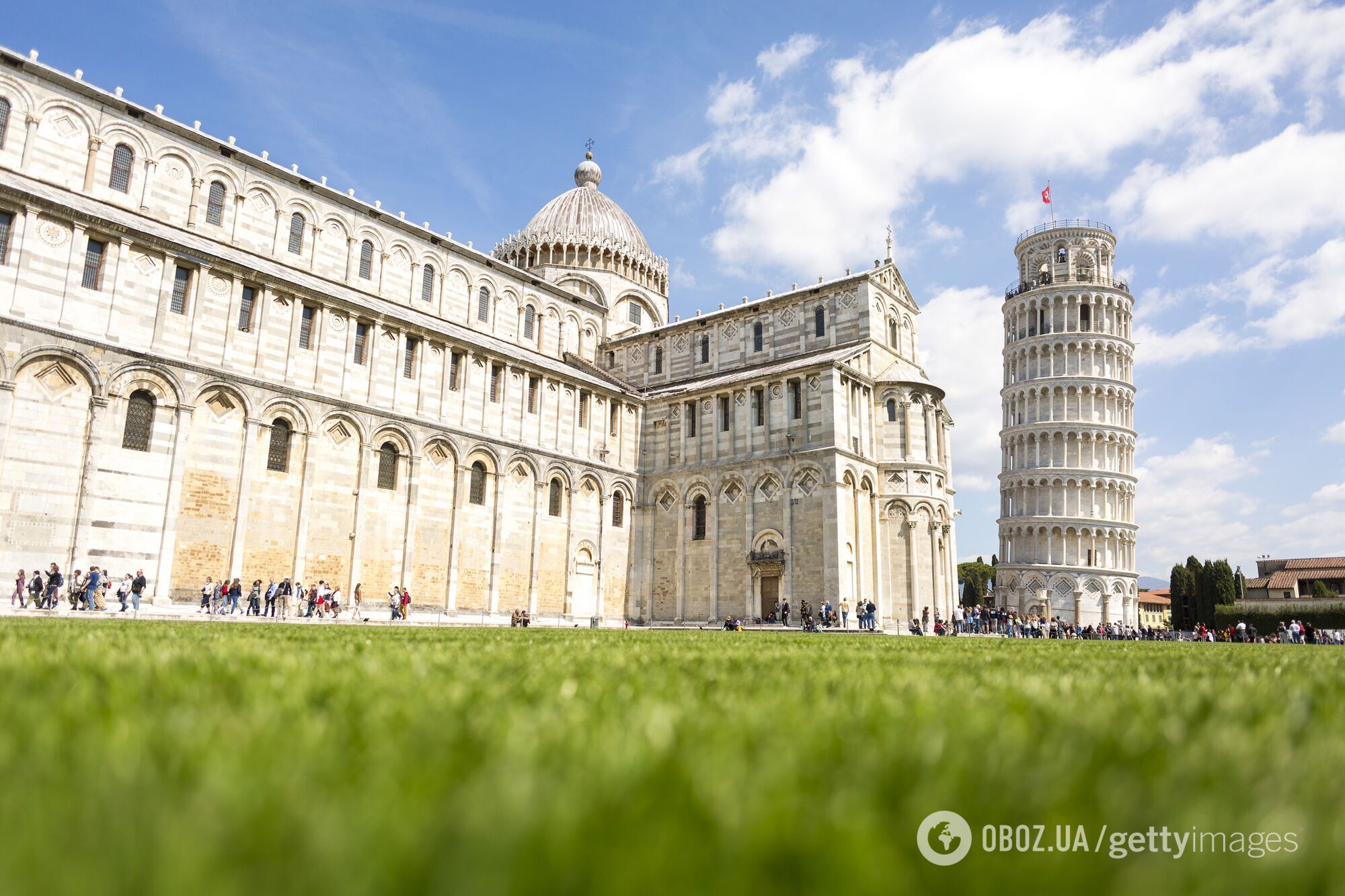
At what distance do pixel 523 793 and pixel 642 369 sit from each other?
1606 inches

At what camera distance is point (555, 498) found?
34125 mm

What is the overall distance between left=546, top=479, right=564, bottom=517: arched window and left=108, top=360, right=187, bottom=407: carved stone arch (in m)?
14.3

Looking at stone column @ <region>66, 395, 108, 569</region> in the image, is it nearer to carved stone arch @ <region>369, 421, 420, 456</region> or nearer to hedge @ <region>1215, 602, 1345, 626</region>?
carved stone arch @ <region>369, 421, 420, 456</region>

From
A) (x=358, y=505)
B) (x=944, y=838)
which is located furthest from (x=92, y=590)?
(x=944, y=838)

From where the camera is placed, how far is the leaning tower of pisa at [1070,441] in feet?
196

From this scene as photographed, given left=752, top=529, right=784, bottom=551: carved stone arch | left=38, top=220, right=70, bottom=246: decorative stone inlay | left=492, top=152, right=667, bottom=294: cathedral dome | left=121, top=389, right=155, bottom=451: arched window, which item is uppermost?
left=492, top=152, right=667, bottom=294: cathedral dome

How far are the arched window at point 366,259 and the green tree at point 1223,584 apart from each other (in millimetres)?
60516

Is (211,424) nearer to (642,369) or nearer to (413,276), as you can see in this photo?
(413,276)

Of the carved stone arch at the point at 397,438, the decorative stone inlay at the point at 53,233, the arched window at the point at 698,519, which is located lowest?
the arched window at the point at 698,519

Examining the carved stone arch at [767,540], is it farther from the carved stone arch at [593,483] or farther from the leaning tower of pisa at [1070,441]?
the leaning tower of pisa at [1070,441]

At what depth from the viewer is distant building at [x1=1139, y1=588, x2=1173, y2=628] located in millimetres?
83125

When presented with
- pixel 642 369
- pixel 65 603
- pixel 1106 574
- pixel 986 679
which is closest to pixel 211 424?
pixel 65 603

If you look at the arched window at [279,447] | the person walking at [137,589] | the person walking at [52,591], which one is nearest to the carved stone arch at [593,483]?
the arched window at [279,447]

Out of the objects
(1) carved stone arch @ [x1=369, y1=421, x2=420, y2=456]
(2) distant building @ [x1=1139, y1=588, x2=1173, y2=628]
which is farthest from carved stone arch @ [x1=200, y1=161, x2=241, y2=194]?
(2) distant building @ [x1=1139, y1=588, x2=1173, y2=628]
